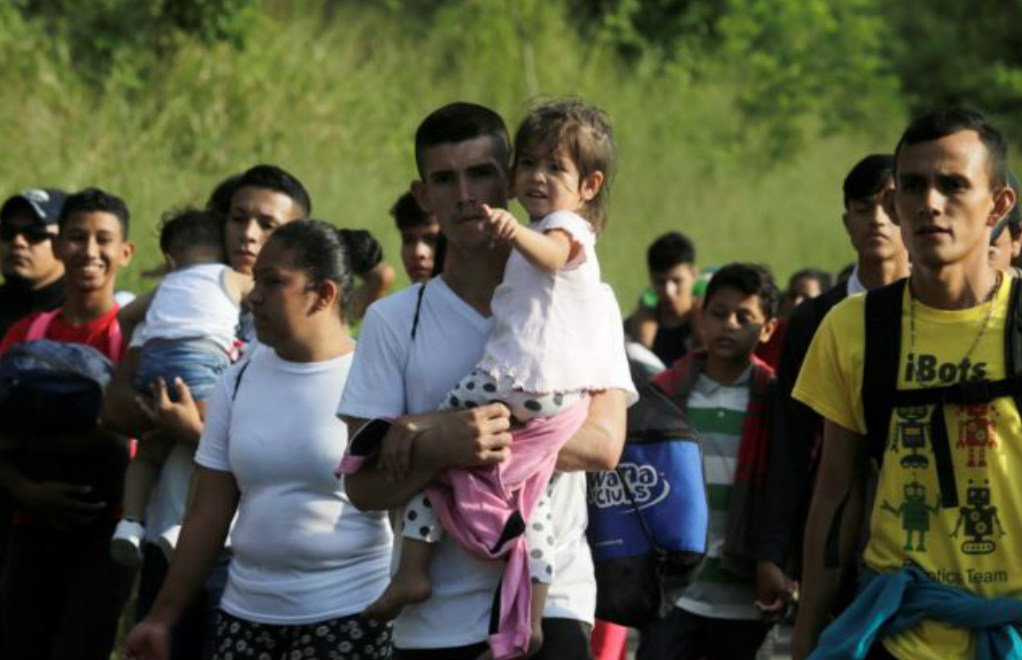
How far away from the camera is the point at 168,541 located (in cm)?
755

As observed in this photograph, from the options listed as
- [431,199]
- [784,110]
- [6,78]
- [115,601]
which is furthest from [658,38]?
[431,199]

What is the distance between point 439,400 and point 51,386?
3.29 m

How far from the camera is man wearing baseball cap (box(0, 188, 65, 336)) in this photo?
9891 millimetres

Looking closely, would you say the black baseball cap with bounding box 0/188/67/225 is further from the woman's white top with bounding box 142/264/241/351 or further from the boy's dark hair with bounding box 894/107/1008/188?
the boy's dark hair with bounding box 894/107/1008/188

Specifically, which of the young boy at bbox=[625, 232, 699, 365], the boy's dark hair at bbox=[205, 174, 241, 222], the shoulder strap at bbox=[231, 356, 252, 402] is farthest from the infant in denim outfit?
the young boy at bbox=[625, 232, 699, 365]

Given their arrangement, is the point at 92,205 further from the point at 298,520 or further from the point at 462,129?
the point at 462,129

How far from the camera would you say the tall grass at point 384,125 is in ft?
61.8

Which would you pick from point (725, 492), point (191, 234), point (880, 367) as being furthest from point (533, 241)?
point (191, 234)

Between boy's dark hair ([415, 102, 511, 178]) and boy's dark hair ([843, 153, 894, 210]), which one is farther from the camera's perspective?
boy's dark hair ([843, 153, 894, 210])

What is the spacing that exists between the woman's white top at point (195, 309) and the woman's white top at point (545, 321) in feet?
8.25

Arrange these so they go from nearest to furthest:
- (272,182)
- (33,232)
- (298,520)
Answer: (298,520) < (272,182) < (33,232)

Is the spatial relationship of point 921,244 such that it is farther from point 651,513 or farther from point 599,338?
point 651,513

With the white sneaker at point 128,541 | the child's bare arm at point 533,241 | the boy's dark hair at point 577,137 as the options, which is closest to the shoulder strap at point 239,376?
the white sneaker at point 128,541

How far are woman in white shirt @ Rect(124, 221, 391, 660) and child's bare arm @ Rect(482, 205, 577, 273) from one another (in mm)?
1459
